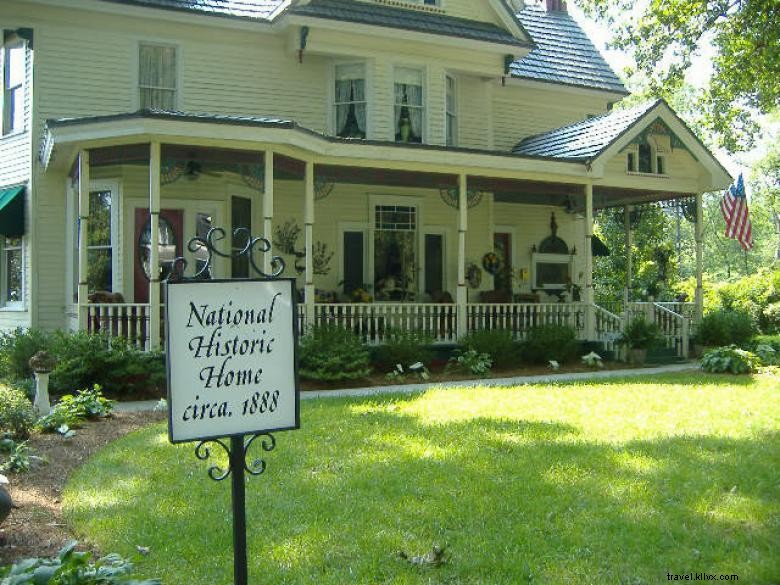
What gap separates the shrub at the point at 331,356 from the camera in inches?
487

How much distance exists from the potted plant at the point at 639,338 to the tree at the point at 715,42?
5.86 m

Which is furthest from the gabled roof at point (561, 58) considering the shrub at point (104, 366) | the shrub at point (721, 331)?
the shrub at point (104, 366)

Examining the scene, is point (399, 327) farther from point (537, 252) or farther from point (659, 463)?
point (659, 463)

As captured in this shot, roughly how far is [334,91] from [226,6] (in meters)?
2.81

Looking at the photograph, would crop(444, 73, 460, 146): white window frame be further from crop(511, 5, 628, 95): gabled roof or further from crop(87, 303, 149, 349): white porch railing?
crop(87, 303, 149, 349): white porch railing

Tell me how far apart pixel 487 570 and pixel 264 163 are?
9582 millimetres

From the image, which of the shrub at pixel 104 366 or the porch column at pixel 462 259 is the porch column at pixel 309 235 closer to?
the shrub at pixel 104 366

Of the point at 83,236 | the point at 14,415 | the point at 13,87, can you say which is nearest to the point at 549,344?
the point at 83,236

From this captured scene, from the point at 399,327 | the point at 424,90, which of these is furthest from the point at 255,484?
the point at 424,90

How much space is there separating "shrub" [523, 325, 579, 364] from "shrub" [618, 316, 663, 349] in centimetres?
129

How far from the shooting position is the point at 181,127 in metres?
11.7

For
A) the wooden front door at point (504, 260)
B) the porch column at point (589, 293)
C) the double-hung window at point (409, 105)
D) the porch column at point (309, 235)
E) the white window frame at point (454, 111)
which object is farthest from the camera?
the wooden front door at point (504, 260)

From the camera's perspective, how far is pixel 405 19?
16.2 meters

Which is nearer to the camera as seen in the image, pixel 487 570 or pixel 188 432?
pixel 188 432
